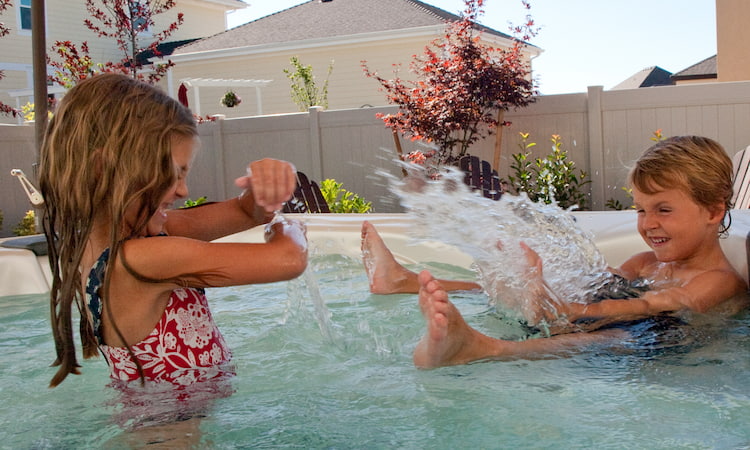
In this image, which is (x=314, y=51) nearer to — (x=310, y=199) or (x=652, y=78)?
(x=310, y=199)

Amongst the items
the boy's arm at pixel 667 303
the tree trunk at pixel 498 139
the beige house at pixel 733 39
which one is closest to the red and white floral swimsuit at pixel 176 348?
the boy's arm at pixel 667 303

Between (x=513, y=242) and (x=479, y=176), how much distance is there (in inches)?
210

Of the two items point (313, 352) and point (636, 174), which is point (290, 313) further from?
point (636, 174)

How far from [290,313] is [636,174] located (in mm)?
1602

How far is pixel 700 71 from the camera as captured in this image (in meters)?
19.1

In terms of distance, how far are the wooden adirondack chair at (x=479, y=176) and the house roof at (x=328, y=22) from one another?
6.92 metres

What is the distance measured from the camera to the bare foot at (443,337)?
207 cm

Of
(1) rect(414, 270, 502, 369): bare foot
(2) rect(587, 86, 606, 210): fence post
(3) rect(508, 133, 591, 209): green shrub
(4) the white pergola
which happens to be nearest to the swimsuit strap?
(1) rect(414, 270, 502, 369): bare foot

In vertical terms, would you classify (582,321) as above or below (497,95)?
below

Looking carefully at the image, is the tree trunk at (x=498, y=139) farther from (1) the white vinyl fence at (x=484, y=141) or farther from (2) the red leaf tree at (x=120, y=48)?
(2) the red leaf tree at (x=120, y=48)

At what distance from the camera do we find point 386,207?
10148mm

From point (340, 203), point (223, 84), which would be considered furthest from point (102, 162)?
point (223, 84)

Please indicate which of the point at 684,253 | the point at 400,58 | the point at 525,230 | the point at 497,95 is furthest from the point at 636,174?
the point at 400,58

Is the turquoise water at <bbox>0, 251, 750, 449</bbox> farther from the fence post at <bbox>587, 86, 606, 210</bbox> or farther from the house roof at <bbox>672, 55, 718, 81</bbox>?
the house roof at <bbox>672, 55, 718, 81</bbox>
